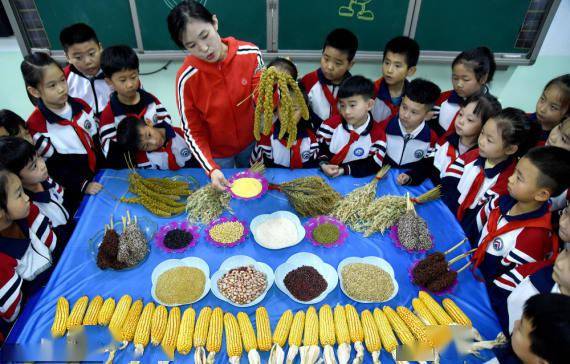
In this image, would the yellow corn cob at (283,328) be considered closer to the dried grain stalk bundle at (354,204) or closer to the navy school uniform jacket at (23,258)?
the dried grain stalk bundle at (354,204)

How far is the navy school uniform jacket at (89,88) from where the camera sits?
3697mm

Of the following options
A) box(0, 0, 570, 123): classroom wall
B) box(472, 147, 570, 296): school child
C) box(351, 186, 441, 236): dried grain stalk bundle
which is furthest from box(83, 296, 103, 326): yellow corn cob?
box(0, 0, 570, 123): classroom wall

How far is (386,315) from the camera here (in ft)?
7.20

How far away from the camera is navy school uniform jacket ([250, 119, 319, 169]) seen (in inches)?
132

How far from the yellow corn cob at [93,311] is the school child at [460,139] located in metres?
2.60

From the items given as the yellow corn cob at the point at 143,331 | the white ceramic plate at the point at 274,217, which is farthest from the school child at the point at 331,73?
the yellow corn cob at the point at 143,331

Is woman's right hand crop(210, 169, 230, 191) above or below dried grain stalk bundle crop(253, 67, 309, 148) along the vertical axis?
below

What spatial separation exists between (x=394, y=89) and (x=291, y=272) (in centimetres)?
242

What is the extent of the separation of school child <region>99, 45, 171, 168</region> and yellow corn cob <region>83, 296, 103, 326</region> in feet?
5.16

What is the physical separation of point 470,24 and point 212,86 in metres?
4.69

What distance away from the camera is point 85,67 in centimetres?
371

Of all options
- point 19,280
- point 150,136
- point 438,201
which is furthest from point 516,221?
point 19,280

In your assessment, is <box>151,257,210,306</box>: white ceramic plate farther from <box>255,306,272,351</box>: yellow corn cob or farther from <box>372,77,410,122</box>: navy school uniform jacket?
<box>372,77,410,122</box>: navy school uniform jacket

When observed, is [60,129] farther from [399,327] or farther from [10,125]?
[399,327]
